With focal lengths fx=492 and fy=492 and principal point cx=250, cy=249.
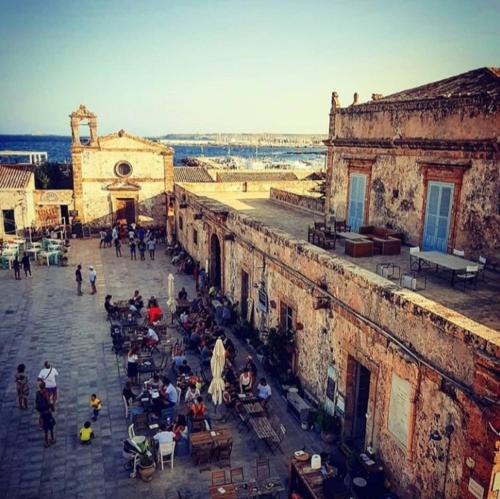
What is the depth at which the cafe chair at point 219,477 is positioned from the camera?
9.30 metres

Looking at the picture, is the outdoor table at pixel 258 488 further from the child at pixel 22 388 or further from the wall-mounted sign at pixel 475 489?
the child at pixel 22 388

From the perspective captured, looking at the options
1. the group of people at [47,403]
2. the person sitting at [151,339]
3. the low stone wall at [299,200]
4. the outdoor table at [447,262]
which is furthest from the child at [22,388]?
the low stone wall at [299,200]

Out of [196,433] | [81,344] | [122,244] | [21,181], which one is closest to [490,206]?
[196,433]

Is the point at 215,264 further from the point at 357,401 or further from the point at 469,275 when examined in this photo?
the point at 469,275

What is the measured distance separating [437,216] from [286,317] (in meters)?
4.97

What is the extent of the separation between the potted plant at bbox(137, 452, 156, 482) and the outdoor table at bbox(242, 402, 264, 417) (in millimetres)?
2567

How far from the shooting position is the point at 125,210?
3497 centimetres

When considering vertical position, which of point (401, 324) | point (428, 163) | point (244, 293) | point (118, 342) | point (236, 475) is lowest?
point (118, 342)

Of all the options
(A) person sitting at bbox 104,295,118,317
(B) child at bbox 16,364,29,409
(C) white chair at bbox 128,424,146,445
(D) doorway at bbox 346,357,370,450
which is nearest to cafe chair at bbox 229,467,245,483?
(C) white chair at bbox 128,424,146,445

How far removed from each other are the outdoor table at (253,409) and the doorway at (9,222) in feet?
→ 81.0

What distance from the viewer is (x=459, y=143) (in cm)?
1226

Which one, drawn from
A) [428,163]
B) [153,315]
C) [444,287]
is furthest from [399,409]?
[153,315]

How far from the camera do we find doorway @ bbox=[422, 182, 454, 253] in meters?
12.9

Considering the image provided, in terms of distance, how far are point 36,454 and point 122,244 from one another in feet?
74.3
